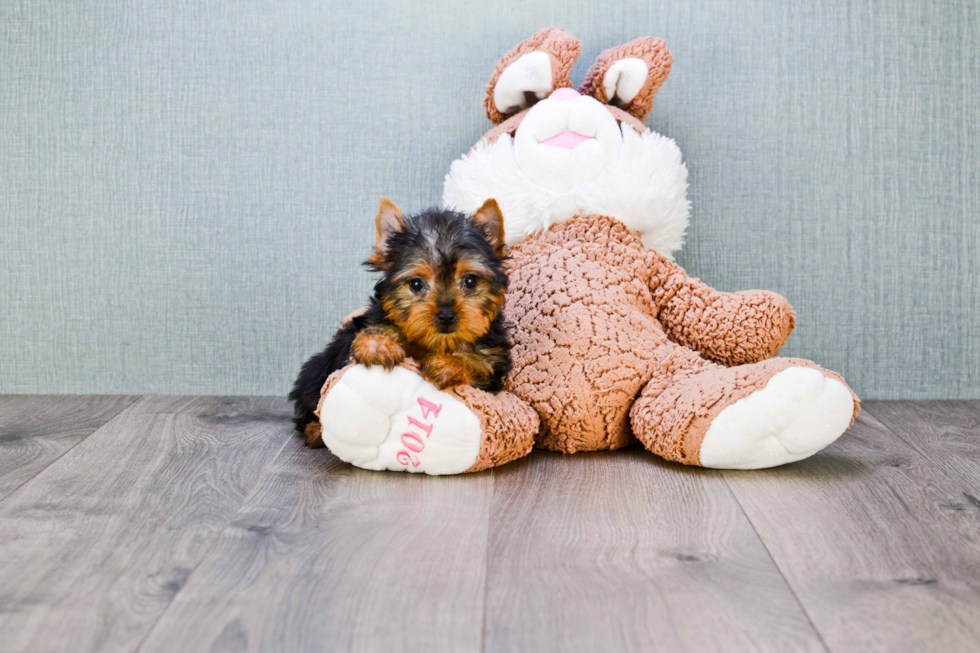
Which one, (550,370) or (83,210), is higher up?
(83,210)

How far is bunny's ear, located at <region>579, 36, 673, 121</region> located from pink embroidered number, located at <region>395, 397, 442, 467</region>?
103 cm

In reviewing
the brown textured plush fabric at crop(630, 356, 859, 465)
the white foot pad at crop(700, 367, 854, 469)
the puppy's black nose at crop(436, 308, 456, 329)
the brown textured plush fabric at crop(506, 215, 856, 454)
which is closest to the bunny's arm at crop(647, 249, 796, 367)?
the brown textured plush fabric at crop(506, 215, 856, 454)

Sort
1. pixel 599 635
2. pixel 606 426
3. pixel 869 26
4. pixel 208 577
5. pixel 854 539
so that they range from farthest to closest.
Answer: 1. pixel 869 26
2. pixel 606 426
3. pixel 854 539
4. pixel 208 577
5. pixel 599 635

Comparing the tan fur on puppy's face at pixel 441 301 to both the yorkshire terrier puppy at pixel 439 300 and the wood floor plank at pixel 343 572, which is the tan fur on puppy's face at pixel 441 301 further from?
the wood floor plank at pixel 343 572

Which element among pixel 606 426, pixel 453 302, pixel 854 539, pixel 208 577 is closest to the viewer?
pixel 208 577

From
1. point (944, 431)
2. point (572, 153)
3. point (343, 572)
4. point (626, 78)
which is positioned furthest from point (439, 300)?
point (944, 431)

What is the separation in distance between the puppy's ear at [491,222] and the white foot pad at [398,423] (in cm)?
36

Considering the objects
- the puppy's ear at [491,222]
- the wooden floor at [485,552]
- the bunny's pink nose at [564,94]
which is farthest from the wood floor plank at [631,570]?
the bunny's pink nose at [564,94]

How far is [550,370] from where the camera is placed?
5.90ft

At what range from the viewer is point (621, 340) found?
1812 millimetres

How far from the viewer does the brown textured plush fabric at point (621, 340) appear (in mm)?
1686

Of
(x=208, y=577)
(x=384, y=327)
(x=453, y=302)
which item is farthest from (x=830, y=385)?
(x=208, y=577)

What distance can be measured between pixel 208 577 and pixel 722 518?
881 mm

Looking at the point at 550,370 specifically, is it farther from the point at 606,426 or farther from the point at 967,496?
the point at 967,496
